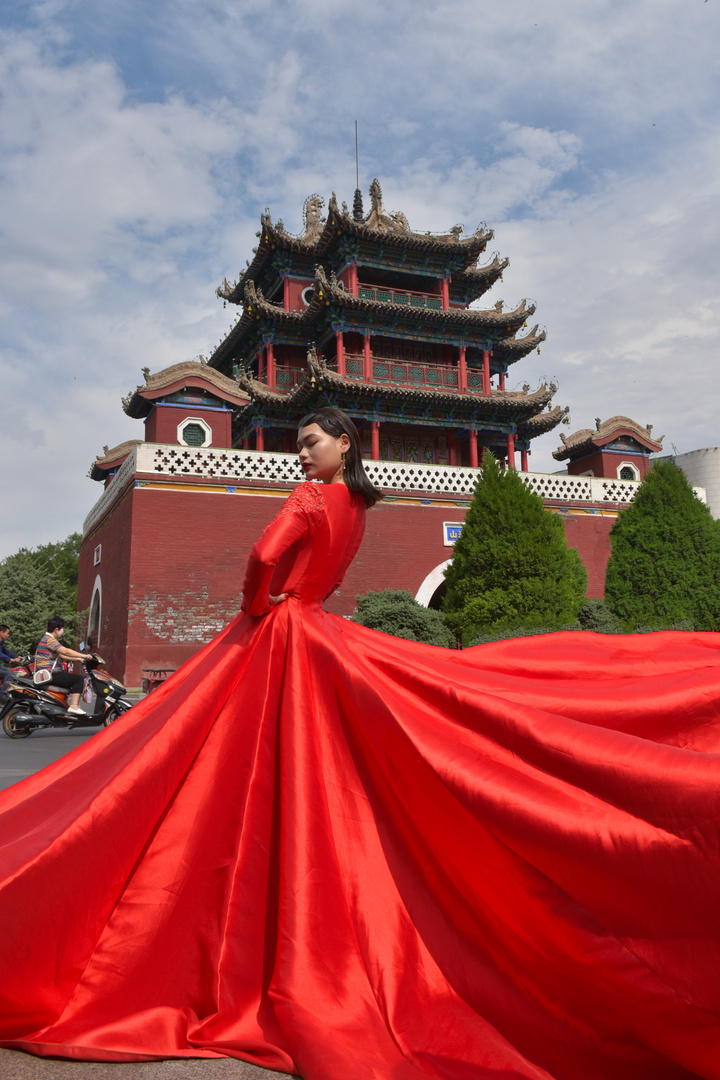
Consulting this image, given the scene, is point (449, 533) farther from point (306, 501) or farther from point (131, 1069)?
point (131, 1069)

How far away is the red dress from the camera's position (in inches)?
49.4

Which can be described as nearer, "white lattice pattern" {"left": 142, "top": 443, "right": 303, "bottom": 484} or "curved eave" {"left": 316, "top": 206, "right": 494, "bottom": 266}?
"white lattice pattern" {"left": 142, "top": 443, "right": 303, "bottom": 484}

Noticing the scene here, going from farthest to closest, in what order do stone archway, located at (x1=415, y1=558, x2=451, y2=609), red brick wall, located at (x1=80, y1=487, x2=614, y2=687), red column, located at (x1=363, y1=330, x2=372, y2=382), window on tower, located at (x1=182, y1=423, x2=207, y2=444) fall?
red column, located at (x1=363, y1=330, x2=372, y2=382), window on tower, located at (x1=182, y1=423, x2=207, y2=444), stone archway, located at (x1=415, y1=558, x2=451, y2=609), red brick wall, located at (x1=80, y1=487, x2=614, y2=687)

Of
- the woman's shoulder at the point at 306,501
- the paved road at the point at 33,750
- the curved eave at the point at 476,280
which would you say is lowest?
the paved road at the point at 33,750

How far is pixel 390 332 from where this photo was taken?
59.0 ft

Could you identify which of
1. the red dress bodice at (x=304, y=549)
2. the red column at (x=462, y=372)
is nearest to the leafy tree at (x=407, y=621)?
the red dress bodice at (x=304, y=549)

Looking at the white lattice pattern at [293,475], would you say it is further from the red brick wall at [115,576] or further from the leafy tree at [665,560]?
the leafy tree at [665,560]

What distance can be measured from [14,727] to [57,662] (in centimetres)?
85

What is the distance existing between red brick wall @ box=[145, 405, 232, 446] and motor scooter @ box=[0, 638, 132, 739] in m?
7.71

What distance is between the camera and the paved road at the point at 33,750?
5084 mm

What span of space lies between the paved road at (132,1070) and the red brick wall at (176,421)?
1385 cm

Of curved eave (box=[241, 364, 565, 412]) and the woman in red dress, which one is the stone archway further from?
the woman in red dress

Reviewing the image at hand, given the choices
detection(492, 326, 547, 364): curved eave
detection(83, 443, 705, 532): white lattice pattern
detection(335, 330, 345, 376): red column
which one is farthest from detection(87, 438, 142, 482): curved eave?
detection(492, 326, 547, 364): curved eave

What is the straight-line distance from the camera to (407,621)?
10.1 metres
